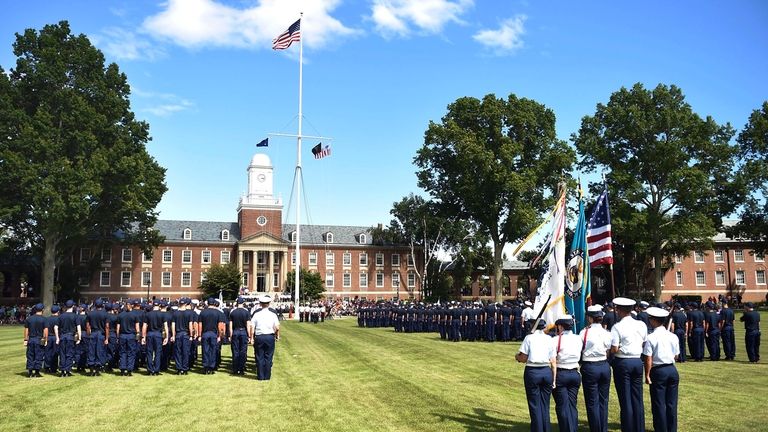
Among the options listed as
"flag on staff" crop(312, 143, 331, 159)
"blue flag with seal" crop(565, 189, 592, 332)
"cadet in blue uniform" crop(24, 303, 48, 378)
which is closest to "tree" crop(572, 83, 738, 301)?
"flag on staff" crop(312, 143, 331, 159)

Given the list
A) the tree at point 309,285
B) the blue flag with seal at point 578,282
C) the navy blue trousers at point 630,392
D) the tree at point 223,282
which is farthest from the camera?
the tree at point 309,285

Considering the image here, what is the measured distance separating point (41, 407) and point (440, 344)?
1611cm

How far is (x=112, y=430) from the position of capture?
9.52 m

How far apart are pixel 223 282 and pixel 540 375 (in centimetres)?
6538

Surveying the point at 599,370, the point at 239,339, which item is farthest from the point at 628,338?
the point at 239,339

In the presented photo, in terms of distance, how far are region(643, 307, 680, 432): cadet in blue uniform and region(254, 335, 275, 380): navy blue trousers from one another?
8.92 m

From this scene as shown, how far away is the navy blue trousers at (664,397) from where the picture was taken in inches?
355

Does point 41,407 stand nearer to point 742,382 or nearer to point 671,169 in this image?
point 742,382

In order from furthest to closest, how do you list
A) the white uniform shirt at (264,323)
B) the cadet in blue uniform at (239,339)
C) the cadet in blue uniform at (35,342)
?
the cadet in blue uniform at (239,339) → the cadet in blue uniform at (35,342) → the white uniform shirt at (264,323)

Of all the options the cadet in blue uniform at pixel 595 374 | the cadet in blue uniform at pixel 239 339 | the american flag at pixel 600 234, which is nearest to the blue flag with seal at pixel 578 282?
the american flag at pixel 600 234

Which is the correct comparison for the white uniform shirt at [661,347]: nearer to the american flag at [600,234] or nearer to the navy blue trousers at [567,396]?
the navy blue trousers at [567,396]

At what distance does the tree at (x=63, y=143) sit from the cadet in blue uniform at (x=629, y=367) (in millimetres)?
39890

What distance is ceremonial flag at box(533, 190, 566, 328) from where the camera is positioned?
1089cm

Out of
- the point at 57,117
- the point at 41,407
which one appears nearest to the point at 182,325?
the point at 41,407
